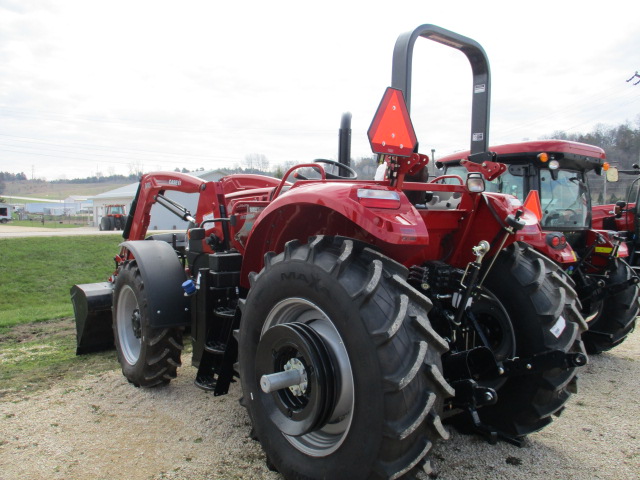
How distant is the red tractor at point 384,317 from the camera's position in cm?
218

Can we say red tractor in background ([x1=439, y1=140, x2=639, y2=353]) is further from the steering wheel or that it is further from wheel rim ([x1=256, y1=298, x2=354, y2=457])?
wheel rim ([x1=256, y1=298, x2=354, y2=457])

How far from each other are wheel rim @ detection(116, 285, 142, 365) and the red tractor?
52 centimetres

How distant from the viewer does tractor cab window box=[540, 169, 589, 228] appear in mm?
6191

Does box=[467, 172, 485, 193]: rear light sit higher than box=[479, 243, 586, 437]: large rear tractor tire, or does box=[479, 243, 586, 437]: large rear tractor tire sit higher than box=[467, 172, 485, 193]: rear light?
box=[467, 172, 485, 193]: rear light

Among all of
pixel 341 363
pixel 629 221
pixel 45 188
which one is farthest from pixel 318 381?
pixel 45 188

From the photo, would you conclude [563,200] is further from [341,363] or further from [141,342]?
[141,342]

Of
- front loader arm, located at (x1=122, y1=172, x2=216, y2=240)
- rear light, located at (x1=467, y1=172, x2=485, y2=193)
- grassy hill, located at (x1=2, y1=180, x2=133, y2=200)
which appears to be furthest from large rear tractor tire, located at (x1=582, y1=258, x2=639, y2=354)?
grassy hill, located at (x1=2, y1=180, x2=133, y2=200)

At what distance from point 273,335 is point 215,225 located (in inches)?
93.2

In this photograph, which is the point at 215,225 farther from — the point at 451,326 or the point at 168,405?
the point at 451,326

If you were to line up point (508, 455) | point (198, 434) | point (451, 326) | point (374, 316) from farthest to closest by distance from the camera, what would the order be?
point (198, 434)
point (508, 455)
point (451, 326)
point (374, 316)

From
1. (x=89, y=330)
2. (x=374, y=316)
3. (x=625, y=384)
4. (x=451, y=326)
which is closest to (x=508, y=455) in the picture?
(x=451, y=326)

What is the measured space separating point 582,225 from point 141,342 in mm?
5350

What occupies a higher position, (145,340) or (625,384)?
(145,340)

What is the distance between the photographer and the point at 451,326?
2979 millimetres
